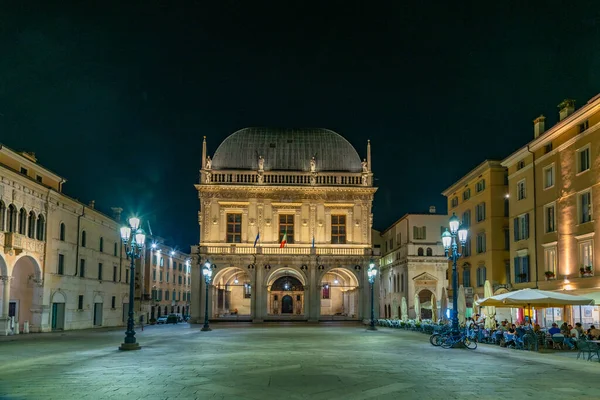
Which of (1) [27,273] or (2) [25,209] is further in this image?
(1) [27,273]

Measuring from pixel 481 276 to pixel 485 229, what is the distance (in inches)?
148

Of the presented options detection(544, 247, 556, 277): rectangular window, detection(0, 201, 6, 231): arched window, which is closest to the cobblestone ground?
detection(544, 247, 556, 277): rectangular window

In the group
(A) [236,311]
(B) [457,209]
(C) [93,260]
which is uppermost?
(B) [457,209]

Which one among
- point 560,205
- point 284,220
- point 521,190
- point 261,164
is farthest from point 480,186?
point 261,164

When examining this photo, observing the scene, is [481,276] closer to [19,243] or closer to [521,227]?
[521,227]

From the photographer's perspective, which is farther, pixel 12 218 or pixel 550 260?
pixel 12 218

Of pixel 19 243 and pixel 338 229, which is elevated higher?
pixel 338 229

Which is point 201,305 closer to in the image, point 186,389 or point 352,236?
point 352,236

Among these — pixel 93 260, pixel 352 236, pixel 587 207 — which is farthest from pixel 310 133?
pixel 587 207

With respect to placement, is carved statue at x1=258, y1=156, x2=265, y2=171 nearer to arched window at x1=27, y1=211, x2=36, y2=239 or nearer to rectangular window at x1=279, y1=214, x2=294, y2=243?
rectangular window at x1=279, y1=214, x2=294, y2=243

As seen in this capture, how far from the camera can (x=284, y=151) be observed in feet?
230

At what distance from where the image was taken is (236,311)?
243 ft

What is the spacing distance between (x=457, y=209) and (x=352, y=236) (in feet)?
43.2

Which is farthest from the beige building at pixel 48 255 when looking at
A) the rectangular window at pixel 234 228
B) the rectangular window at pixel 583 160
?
the rectangular window at pixel 583 160
